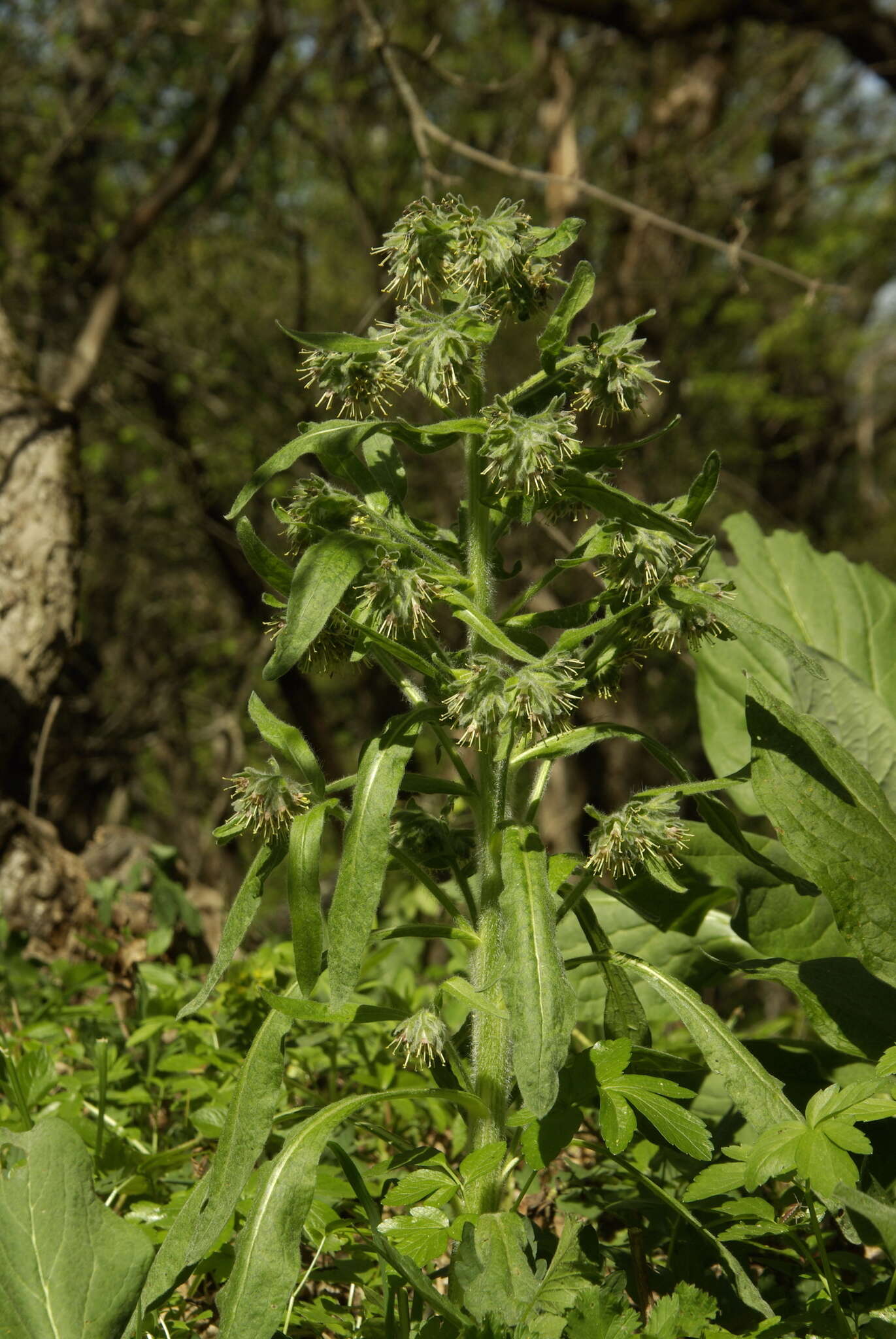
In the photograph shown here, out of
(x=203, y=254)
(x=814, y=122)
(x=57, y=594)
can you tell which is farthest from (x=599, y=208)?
(x=57, y=594)

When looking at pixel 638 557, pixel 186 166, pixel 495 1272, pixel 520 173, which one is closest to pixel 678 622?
pixel 638 557

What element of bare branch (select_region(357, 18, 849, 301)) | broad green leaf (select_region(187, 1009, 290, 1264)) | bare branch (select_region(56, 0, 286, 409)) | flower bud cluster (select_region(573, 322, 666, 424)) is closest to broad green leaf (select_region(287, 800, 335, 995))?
broad green leaf (select_region(187, 1009, 290, 1264))

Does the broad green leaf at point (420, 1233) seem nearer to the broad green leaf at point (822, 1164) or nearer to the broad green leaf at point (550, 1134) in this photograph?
the broad green leaf at point (550, 1134)

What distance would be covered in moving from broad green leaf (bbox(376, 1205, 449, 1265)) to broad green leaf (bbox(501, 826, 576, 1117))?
0.96ft

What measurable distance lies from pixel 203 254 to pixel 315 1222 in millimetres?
11258

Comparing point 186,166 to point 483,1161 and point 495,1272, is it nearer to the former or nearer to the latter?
point 483,1161

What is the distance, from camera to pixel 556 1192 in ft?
7.35

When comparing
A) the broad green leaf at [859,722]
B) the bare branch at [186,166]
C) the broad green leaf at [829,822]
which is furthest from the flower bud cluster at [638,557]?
the bare branch at [186,166]

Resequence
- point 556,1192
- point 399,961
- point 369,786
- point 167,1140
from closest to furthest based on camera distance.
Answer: point 369,786 → point 556,1192 → point 167,1140 → point 399,961

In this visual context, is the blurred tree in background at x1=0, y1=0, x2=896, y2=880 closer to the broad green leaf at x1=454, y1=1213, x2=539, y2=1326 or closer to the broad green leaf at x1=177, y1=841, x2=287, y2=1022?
the broad green leaf at x1=177, y1=841, x2=287, y2=1022

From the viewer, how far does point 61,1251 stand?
1.78m

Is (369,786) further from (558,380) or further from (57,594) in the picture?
(57,594)

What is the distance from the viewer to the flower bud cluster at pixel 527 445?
168 cm

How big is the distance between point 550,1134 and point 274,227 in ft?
35.3
